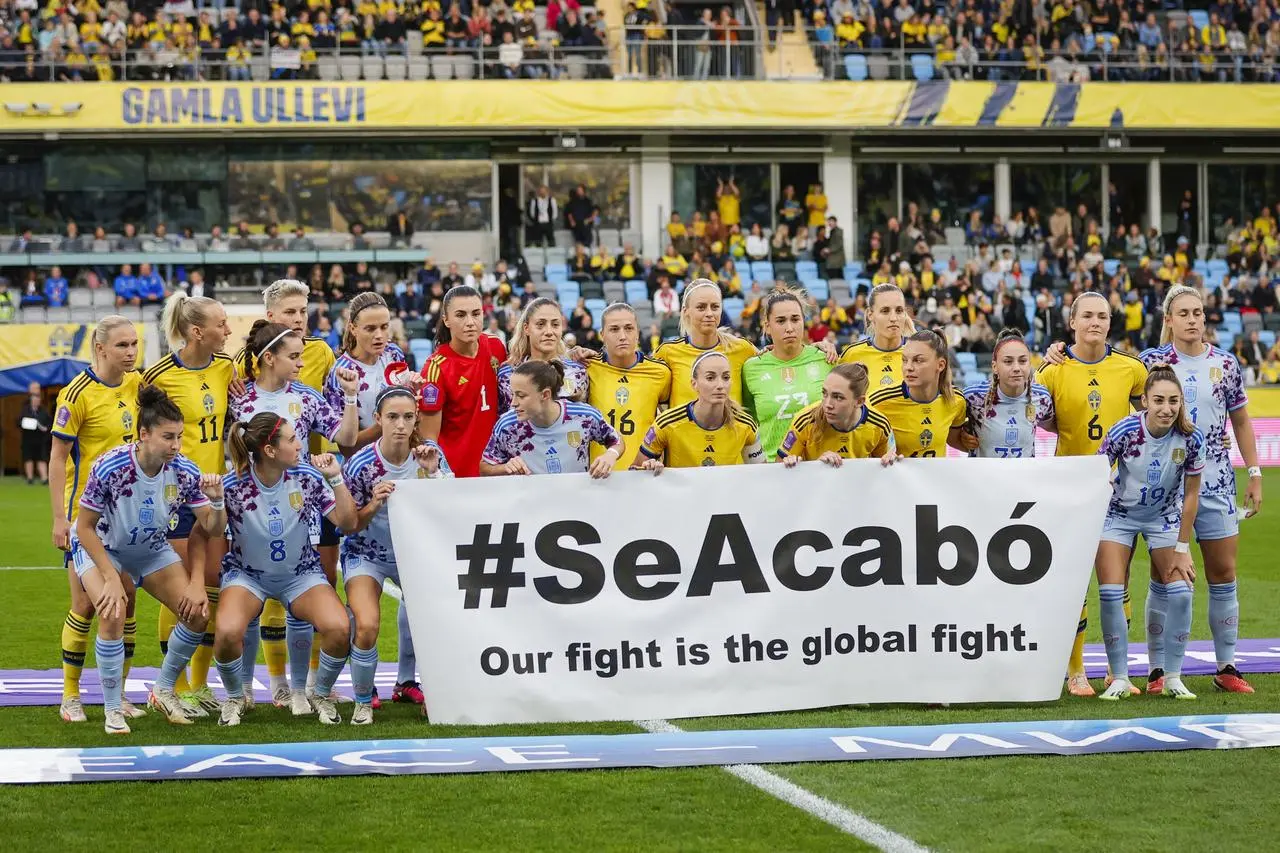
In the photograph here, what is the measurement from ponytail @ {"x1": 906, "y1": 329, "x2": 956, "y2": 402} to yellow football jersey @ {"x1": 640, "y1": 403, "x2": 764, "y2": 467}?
91cm

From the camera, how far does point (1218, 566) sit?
Answer: 26.7 feet

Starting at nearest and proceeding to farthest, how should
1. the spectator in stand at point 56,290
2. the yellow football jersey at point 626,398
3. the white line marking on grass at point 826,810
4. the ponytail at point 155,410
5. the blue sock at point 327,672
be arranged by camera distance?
the white line marking on grass at point 826,810 → the ponytail at point 155,410 → the blue sock at point 327,672 → the yellow football jersey at point 626,398 → the spectator in stand at point 56,290

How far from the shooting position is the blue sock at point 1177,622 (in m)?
7.75

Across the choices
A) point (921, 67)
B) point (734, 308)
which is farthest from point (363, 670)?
point (921, 67)

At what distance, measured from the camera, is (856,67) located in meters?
33.0

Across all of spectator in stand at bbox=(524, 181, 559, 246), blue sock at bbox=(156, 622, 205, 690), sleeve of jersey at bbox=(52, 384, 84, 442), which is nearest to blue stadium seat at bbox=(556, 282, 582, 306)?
spectator in stand at bbox=(524, 181, 559, 246)

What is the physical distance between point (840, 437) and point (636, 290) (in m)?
22.7

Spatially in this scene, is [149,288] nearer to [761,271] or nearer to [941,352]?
[761,271]

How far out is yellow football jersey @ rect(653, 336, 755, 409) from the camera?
845cm

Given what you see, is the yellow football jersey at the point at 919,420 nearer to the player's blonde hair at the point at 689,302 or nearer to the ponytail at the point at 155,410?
the player's blonde hair at the point at 689,302

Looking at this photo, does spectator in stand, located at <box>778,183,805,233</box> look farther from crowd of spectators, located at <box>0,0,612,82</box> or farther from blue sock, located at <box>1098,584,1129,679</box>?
blue sock, located at <box>1098,584,1129,679</box>

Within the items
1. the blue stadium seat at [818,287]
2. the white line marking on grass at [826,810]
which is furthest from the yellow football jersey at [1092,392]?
the blue stadium seat at [818,287]

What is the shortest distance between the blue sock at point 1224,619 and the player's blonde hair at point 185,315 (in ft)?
16.6

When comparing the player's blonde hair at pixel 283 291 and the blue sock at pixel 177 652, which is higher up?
the player's blonde hair at pixel 283 291
